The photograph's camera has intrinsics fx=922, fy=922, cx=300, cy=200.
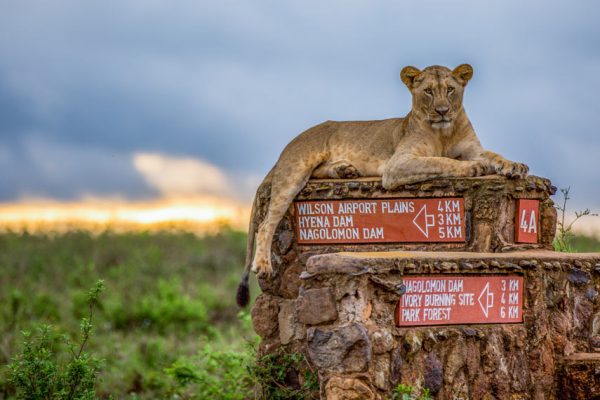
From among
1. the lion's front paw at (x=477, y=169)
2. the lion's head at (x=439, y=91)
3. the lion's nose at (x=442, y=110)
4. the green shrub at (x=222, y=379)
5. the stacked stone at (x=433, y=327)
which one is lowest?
the green shrub at (x=222, y=379)

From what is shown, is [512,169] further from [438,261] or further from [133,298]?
[133,298]

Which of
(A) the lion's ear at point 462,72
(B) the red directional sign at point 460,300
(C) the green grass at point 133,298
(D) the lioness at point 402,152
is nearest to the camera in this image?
(B) the red directional sign at point 460,300

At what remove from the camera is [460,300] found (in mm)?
6574

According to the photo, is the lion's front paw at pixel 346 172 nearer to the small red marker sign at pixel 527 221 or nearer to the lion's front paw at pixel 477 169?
the lion's front paw at pixel 477 169

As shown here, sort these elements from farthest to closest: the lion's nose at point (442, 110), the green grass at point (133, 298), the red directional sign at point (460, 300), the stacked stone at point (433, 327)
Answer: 1. the green grass at point (133, 298)
2. the lion's nose at point (442, 110)
3. the red directional sign at point (460, 300)
4. the stacked stone at point (433, 327)

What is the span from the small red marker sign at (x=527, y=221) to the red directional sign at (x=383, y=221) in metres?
0.44

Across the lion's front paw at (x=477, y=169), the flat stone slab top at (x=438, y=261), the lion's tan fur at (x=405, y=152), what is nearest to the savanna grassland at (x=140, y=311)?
the flat stone slab top at (x=438, y=261)

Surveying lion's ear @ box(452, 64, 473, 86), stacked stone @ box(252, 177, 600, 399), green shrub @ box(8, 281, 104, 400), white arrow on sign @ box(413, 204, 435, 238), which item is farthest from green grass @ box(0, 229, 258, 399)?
lion's ear @ box(452, 64, 473, 86)

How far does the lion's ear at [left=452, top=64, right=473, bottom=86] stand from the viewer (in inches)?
308

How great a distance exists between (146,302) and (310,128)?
281 inches

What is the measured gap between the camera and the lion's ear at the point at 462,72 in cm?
781

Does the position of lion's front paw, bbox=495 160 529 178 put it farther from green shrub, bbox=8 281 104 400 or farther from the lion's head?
green shrub, bbox=8 281 104 400

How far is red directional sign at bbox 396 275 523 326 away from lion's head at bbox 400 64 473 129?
64.3 inches

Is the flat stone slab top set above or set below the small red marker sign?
below
